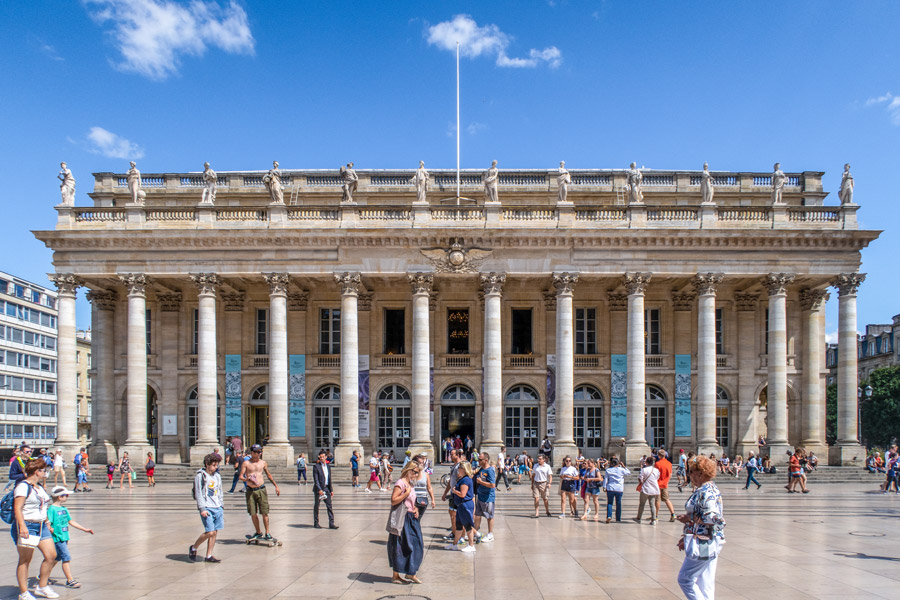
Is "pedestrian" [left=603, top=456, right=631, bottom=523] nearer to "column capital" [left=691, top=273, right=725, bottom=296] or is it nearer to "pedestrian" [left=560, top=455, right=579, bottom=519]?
"pedestrian" [left=560, top=455, right=579, bottom=519]

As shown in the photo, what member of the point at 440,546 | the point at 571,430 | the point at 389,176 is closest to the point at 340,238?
the point at 389,176

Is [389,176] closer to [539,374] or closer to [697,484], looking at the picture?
[539,374]

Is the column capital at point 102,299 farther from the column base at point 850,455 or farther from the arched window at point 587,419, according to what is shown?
the column base at point 850,455

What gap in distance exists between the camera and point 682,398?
35.8 meters

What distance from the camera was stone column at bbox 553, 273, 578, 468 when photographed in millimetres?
32656

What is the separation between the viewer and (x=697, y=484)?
7.77m

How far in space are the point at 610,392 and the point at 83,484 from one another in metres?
22.8

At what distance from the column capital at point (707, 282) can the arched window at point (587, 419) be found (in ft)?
23.8

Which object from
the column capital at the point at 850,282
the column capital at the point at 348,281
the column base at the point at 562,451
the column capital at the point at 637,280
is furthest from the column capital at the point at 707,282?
the column capital at the point at 348,281

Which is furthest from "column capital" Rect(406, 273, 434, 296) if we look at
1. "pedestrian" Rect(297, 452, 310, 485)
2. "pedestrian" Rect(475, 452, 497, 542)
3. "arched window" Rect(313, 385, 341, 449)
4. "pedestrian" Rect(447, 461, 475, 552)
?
"pedestrian" Rect(447, 461, 475, 552)

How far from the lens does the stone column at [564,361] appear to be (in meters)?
32.7

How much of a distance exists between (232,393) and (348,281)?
28.4ft

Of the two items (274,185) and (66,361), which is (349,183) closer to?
(274,185)

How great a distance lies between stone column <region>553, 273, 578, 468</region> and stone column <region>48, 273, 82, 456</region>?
68.0 ft
